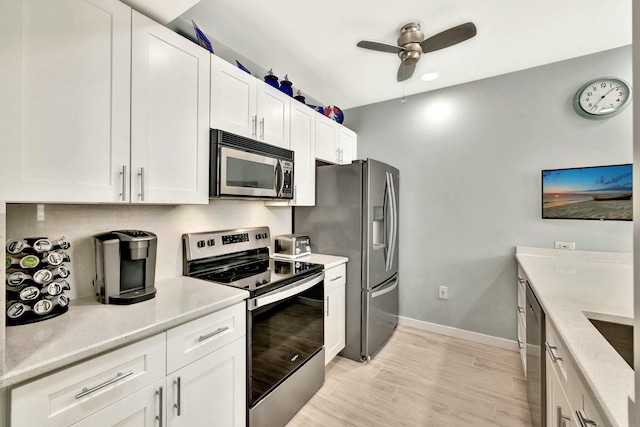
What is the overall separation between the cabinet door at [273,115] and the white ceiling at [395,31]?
1.33 feet

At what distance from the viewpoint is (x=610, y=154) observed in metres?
2.19

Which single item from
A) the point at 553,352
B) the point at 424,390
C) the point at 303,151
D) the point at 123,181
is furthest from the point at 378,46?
the point at 424,390

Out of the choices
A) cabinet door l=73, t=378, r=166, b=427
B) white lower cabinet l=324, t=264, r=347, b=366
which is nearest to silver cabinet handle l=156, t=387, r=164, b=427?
cabinet door l=73, t=378, r=166, b=427

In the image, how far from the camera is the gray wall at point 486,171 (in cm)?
228

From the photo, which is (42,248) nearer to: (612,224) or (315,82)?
(315,82)

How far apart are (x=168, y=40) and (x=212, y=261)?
4.42ft

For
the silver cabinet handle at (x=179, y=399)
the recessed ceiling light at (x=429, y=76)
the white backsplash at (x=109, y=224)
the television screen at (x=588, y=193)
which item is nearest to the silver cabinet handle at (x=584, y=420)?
the silver cabinet handle at (x=179, y=399)

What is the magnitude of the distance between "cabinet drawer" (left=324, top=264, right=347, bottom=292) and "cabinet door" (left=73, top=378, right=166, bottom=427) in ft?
4.19

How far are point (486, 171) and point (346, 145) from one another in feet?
4.79

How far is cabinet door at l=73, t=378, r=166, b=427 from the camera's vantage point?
922mm

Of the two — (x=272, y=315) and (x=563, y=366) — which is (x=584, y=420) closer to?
(x=563, y=366)

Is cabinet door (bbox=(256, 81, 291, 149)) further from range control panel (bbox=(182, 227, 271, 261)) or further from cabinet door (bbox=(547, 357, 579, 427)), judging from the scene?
cabinet door (bbox=(547, 357, 579, 427))

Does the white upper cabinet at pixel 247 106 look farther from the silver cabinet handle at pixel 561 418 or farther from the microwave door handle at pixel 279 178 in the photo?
the silver cabinet handle at pixel 561 418

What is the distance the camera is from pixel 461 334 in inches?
111
